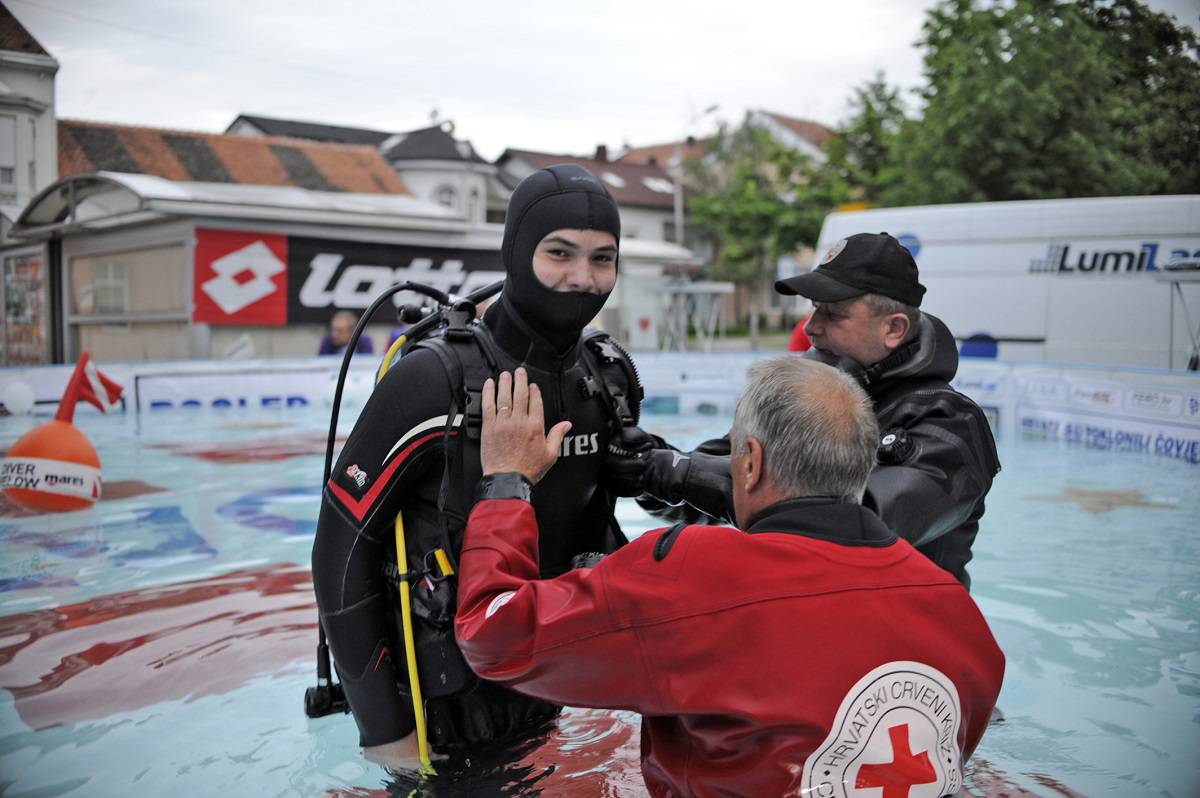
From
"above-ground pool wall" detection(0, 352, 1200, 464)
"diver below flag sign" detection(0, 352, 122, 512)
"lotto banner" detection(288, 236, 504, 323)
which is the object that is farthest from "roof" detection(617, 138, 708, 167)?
"diver below flag sign" detection(0, 352, 122, 512)

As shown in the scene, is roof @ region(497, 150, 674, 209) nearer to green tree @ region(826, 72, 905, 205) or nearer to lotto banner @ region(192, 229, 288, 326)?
green tree @ region(826, 72, 905, 205)

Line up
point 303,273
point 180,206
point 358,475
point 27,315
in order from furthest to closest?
point 27,315 < point 303,273 < point 180,206 < point 358,475

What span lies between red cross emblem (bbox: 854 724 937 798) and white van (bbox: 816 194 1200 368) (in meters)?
11.8

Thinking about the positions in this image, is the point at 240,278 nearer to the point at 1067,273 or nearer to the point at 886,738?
the point at 1067,273

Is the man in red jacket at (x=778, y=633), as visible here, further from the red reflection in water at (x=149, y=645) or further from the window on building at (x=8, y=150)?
the window on building at (x=8, y=150)

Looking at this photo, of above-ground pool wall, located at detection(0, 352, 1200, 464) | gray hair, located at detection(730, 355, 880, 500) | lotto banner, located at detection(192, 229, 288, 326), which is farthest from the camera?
lotto banner, located at detection(192, 229, 288, 326)

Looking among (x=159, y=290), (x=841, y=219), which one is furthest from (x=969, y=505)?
(x=159, y=290)

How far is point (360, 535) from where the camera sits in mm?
2197

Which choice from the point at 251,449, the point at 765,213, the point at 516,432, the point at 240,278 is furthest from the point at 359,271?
the point at 765,213

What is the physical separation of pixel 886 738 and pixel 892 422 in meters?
1.31

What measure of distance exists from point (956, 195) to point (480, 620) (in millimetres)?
21557

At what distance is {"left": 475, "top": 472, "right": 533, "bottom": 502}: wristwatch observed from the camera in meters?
2.01

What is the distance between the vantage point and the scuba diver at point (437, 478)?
2.19 metres

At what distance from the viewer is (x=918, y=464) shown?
→ 2.62 m
